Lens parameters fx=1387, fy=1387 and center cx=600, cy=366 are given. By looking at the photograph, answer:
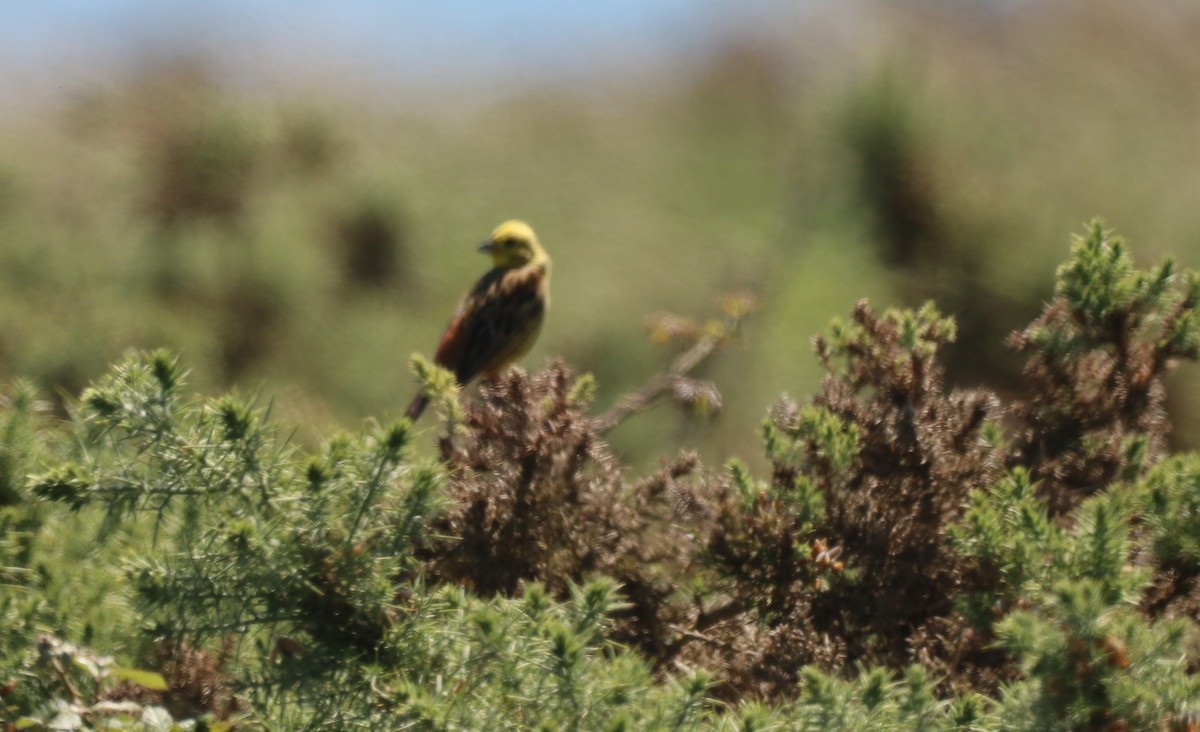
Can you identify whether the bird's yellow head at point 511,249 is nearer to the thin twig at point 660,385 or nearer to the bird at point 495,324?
the bird at point 495,324

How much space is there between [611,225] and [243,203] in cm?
476

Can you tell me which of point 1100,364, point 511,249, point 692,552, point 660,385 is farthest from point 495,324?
point 1100,364

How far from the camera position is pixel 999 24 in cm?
2123

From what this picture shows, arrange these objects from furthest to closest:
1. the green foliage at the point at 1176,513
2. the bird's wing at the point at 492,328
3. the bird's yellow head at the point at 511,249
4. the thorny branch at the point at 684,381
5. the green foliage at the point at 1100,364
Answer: the bird's yellow head at the point at 511,249
the bird's wing at the point at 492,328
the thorny branch at the point at 684,381
the green foliage at the point at 1100,364
the green foliage at the point at 1176,513

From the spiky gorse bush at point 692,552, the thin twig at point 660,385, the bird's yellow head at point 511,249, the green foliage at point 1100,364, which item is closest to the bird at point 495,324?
the bird's yellow head at point 511,249

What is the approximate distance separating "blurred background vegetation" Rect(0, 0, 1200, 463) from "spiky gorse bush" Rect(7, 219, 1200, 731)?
6.72 meters

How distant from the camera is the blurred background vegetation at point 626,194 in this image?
41.5 ft

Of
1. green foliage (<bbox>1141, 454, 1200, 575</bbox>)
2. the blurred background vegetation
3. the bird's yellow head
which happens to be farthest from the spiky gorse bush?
the blurred background vegetation

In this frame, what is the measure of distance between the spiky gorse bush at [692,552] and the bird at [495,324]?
A: 3400 mm

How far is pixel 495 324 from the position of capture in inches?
248

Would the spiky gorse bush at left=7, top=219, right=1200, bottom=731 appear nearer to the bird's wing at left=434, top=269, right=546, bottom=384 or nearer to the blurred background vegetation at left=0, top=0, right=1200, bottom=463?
the bird's wing at left=434, top=269, right=546, bottom=384

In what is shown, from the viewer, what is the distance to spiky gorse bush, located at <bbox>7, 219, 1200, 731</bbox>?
181 centimetres

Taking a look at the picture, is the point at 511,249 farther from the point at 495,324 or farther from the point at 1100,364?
the point at 1100,364

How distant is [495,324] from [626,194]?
38.6 ft
